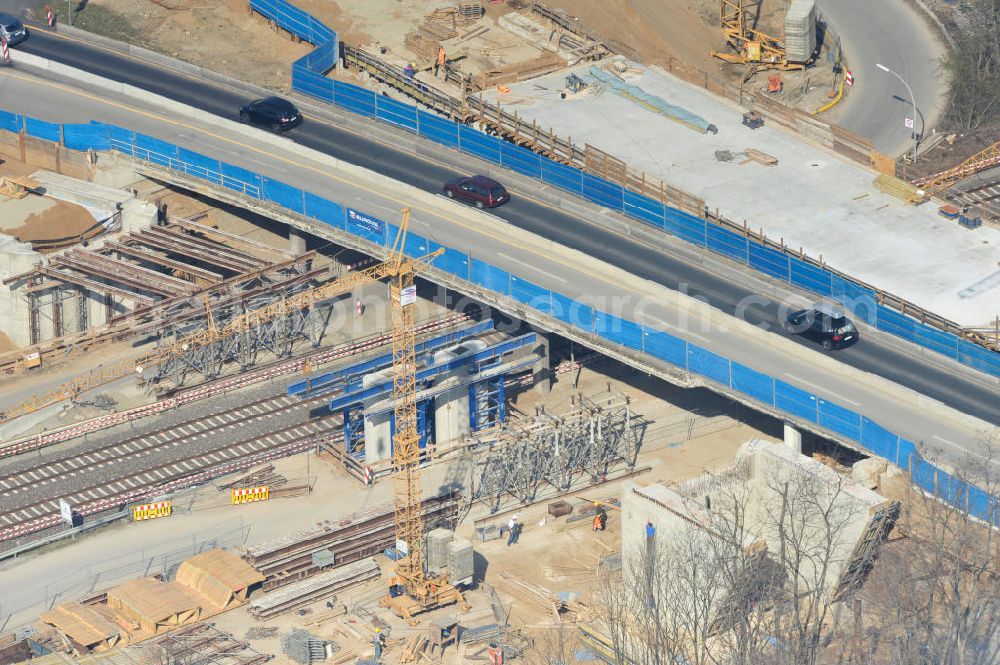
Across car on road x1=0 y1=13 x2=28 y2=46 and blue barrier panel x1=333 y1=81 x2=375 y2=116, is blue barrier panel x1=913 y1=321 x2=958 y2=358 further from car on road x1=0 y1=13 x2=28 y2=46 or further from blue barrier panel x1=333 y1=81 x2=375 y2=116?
car on road x1=0 y1=13 x2=28 y2=46

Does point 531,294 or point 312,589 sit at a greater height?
point 531,294

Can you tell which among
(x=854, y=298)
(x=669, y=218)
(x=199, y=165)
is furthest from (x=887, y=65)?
(x=199, y=165)

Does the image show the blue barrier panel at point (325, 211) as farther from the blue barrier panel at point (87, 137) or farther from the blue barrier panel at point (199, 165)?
the blue barrier panel at point (87, 137)

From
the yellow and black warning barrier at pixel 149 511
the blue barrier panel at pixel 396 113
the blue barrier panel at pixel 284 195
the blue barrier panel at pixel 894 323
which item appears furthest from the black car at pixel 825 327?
the yellow and black warning barrier at pixel 149 511

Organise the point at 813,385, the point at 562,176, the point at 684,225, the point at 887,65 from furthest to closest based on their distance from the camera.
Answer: the point at 887,65 < the point at 562,176 < the point at 684,225 < the point at 813,385

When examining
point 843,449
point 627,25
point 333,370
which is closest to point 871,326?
point 843,449

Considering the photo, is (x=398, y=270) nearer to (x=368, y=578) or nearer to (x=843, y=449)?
(x=368, y=578)

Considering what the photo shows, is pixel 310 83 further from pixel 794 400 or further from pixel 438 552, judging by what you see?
pixel 794 400
